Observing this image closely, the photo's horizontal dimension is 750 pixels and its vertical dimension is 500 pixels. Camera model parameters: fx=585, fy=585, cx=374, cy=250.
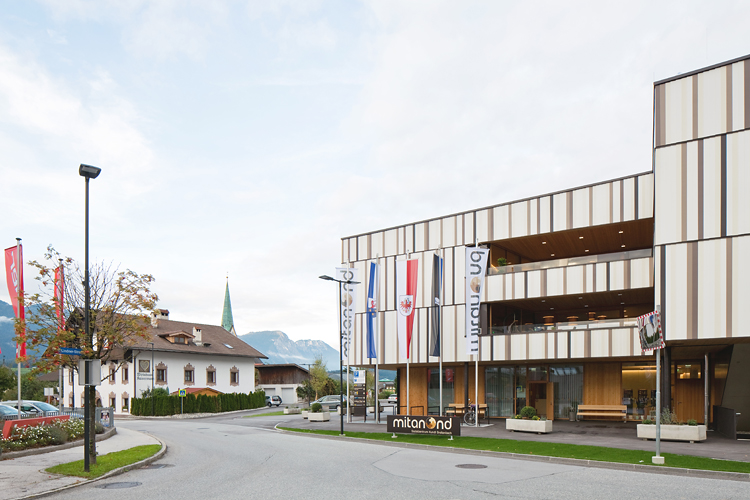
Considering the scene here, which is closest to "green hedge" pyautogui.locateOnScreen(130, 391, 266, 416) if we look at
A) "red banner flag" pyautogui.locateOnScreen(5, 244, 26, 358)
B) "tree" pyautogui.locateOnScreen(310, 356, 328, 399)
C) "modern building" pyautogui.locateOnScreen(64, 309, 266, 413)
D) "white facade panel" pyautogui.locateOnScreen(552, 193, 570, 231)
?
"modern building" pyautogui.locateOnScreen(64, 309, 266, 413)

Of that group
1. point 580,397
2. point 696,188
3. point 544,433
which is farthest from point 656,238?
point 580,397

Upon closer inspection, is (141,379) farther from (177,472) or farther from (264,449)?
(177,472)

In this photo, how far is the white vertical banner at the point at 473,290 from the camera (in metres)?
29.7

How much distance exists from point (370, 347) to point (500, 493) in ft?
73.5

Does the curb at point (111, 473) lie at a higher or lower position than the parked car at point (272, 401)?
higher

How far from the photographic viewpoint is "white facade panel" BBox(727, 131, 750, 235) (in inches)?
934

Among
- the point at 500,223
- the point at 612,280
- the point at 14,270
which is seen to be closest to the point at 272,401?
the point at 500,223

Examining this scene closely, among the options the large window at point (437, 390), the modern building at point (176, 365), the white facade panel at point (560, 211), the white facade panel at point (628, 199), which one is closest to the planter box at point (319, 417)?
the large window at point (437, 390)

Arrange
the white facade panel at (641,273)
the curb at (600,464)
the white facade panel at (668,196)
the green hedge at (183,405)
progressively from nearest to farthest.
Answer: the curb at (600,464) → the white facade panel at (668,196) → the white facade panel at (641,273) → the green hedge at (183,405)

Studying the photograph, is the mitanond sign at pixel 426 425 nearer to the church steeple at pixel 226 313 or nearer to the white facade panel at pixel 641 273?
the white facade panel at pixel 641 273

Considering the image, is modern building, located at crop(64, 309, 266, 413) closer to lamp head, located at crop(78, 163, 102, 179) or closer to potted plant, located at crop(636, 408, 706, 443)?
lamp head, located at crop(78, 163, 102, 179)

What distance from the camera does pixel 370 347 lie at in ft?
112

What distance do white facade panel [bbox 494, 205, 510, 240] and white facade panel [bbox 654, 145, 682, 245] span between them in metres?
9.18

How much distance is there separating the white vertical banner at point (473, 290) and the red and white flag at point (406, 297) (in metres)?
Answer: 2.73
